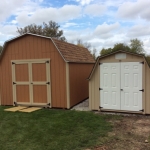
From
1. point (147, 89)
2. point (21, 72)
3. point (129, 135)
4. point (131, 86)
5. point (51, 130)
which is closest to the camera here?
point (129, 135)

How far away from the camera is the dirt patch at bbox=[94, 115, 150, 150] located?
12.5ft

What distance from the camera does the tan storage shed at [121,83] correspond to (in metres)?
6.10

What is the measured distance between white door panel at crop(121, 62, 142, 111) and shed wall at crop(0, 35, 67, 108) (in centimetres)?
232

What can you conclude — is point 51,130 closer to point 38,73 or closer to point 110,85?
point 110,85

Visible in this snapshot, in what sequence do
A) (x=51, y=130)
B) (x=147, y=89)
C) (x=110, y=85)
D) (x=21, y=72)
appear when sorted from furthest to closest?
(x=21, y=72) < (x=110, y=85) < (x=147, y=89) < (x=51, y=130)

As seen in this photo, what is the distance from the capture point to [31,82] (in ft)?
25.1

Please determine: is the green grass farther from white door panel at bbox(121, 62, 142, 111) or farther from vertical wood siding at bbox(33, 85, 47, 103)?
white door panel at bbox(121, 62, 142, 111)

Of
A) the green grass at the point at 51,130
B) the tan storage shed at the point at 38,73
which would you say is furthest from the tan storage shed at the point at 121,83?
the tan storage shed at the point at 38,73

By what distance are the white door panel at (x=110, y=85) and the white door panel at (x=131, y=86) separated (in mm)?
177

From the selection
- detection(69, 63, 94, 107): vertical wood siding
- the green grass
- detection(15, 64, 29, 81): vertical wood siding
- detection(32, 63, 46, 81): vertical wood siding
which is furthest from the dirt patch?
detection(15, 64, 29, 81): vertical wood siding

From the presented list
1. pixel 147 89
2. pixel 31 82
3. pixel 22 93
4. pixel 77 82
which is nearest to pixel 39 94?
pixel 31 82

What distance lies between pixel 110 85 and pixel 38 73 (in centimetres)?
304

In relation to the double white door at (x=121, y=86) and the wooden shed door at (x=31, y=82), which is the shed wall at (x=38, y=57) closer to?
the wooden shed door at (x=31, y=82)

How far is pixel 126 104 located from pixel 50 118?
2.70m
